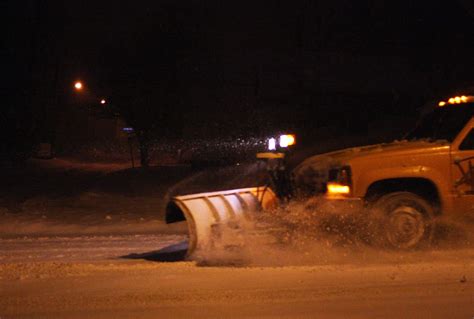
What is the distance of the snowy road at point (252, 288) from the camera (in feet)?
20.5

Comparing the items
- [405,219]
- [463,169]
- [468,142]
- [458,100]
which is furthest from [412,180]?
[458,100]

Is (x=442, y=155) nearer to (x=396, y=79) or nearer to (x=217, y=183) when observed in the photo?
(x=217, y=183)

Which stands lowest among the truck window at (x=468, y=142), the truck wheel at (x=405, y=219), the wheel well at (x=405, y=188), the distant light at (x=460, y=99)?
the truck wheel at (x=405, y=219)

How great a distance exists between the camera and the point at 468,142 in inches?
345

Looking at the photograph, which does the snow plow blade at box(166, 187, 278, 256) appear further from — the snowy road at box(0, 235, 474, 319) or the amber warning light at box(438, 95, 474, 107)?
the amber warning light at box(438, 95, 474, 107)

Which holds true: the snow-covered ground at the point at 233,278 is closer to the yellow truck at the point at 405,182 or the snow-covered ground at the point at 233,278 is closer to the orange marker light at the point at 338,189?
the yellow truck at the point at 405,182

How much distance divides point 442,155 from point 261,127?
23108 mm

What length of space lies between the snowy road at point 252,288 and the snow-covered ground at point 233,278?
10mm

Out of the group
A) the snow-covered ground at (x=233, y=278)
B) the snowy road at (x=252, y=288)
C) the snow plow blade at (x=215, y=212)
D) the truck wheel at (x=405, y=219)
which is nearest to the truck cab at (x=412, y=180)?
the truck wheel at (x=405, y=219)

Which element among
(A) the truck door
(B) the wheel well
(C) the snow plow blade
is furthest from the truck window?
(C) the snow plow blade

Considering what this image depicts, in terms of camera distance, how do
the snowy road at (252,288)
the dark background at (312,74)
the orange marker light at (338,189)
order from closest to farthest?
the snowy road at (252,288) < the orange marker light at (338,189) < the dark background at (312,74)

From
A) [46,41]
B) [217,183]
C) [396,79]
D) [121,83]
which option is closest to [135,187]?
[217,183]

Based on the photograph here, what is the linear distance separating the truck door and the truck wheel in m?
0.43

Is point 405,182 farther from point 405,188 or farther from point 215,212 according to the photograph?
point 215,212
